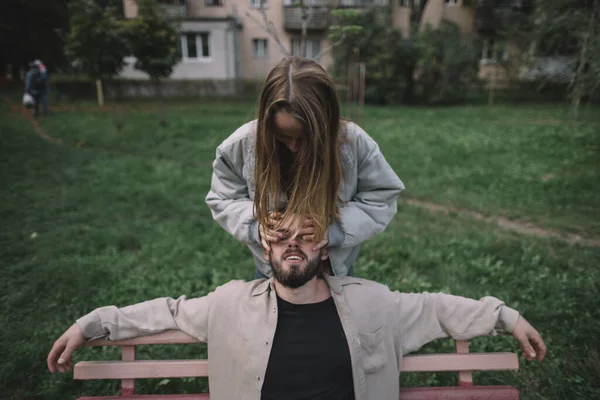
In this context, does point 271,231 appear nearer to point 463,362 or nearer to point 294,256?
point 294,256

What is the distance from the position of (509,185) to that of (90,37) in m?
9.35

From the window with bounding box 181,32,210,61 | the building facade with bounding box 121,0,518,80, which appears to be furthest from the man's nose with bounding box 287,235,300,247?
the window with bounding box 181,32,210,61

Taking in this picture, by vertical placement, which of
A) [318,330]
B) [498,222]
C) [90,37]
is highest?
[90,37]

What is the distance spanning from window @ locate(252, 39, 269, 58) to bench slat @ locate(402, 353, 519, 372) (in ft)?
82.7

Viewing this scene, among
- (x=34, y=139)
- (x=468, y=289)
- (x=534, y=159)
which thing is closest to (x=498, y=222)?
(x=468, y=289)

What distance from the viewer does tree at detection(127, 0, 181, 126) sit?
36.9ft

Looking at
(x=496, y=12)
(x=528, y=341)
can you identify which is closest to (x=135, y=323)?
(x=528, y=341)

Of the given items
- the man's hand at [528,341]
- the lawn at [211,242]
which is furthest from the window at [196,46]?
the man's hand at [528,341]

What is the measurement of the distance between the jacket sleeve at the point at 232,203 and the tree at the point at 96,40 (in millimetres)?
9680

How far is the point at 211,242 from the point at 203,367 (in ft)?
9.69

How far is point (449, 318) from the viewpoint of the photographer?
2.11m

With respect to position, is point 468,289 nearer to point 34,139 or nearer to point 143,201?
point 143,201

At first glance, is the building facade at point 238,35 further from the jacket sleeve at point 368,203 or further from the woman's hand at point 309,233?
the woman's hand at point 309,233

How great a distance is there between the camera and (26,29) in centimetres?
888
